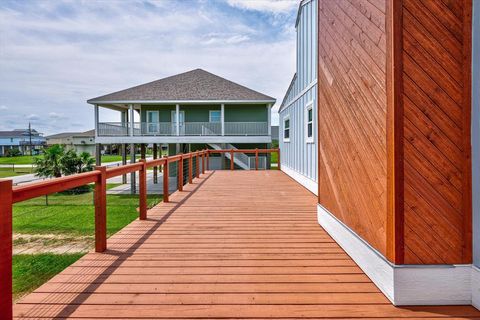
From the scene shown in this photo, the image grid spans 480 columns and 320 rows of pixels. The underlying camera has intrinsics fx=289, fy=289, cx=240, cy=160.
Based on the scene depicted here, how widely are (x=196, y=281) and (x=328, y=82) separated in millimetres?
2930

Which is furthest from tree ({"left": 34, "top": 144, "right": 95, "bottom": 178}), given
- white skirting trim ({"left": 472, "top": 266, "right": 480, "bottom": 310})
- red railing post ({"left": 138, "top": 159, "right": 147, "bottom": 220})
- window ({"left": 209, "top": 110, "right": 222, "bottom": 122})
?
white skirting trim ({"left": 472, "top": 266, "right": 480, "bottom": 310})

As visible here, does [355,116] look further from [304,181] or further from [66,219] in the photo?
[66,219]

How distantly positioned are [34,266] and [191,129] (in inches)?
471

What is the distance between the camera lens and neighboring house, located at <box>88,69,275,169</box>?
675 inches

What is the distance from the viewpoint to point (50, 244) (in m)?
8.24

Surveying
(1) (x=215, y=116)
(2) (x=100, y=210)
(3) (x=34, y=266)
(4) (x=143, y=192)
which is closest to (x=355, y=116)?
(2) (x=100, y=210)

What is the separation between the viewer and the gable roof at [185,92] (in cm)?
1783

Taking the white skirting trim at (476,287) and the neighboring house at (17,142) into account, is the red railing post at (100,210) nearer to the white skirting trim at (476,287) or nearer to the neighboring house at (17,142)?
the white skirting trim at (476,287)

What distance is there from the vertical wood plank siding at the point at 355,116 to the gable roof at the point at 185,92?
46.7 feet

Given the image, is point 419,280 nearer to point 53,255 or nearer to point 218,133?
point 53,255

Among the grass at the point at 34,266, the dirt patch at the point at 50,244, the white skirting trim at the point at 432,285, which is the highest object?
the white skirting trim at the point at 432,285

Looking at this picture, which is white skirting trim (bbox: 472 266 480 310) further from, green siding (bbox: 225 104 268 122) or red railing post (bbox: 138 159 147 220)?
green siding (bbox: 225 104 268 122)

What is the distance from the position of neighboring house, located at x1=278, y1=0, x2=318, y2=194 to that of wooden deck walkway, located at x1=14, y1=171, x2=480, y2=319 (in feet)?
10.9

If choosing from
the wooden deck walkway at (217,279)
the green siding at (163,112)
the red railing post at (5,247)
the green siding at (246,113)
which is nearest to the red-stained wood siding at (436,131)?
the wooden deck walkway at (217,279)
